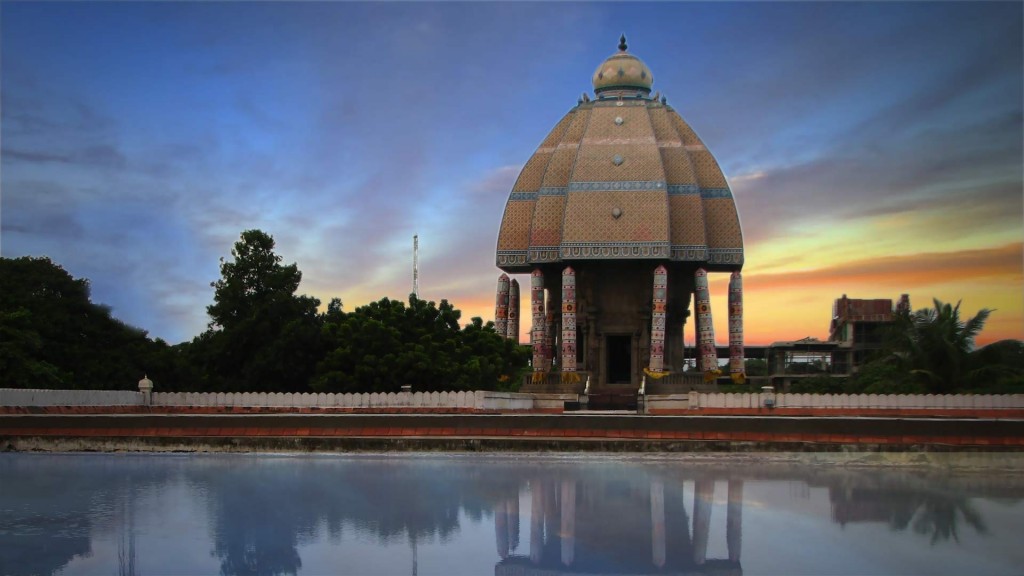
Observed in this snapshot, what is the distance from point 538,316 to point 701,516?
108 ft

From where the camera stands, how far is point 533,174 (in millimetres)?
52500

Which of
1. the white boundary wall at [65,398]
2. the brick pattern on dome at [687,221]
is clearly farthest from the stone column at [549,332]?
the white boundary wall at [65,398]

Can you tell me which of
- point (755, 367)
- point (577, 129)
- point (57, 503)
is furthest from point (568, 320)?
point (755, 367)

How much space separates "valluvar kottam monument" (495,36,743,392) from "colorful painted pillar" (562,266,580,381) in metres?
0.04

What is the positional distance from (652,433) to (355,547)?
45.4 ft

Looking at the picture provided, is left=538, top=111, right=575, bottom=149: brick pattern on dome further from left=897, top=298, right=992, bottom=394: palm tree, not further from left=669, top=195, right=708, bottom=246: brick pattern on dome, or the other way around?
left=897, top=298, right=992, bottom=394: palm tree

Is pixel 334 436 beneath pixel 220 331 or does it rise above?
beneath

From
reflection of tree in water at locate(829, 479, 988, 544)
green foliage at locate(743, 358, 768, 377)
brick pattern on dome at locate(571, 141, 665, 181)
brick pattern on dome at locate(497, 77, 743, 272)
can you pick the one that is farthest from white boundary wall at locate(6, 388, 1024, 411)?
green foliage at locate(743, 358, 768, 377)

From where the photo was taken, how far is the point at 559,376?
156 ft

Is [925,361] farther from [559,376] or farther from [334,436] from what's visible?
[334,436]

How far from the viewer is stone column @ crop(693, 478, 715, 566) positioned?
578 inches

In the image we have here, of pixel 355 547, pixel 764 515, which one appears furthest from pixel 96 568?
pixel 764 515

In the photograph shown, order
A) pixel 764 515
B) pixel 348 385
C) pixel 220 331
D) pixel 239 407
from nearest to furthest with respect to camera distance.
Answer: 1. pixel 764 515
2. pixel 239 407
3. pixel 348 385
4. pixel 220 331

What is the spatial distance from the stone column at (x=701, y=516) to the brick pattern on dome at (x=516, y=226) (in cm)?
3044
